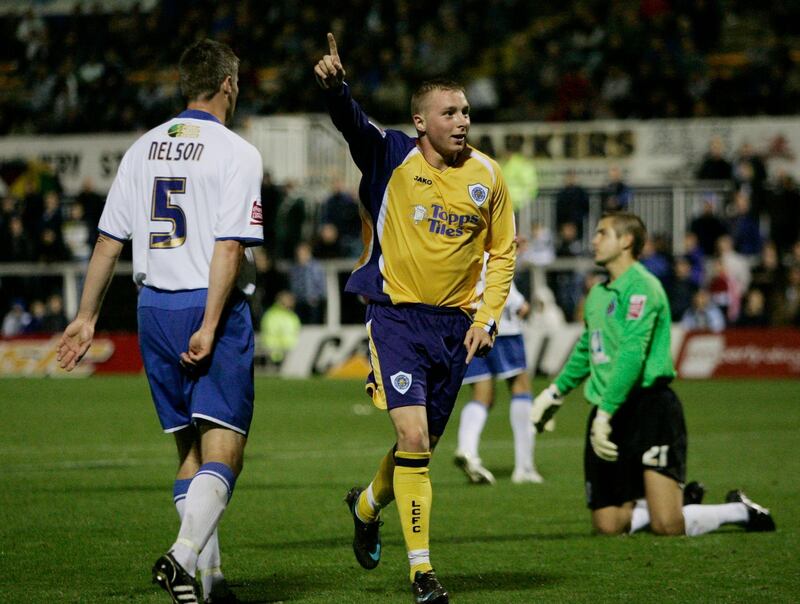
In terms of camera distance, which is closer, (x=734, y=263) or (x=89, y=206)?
(x=734, y=263)

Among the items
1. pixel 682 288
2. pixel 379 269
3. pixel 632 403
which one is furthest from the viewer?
pixel 682 288

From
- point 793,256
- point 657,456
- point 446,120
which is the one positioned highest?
point 446,120

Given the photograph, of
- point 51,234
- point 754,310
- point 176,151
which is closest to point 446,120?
point 176,151

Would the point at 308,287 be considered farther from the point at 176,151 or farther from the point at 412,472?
the point at 176,151

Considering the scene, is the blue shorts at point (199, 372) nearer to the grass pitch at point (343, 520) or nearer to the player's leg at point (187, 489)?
the player's leg at point (187, 489)

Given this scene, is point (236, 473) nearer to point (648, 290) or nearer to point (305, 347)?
point (648, 290)

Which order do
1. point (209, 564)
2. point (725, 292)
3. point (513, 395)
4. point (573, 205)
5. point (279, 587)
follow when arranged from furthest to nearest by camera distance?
1. point (573, 205)
2. point (725, 292)
3. point (513, 395)
4. point (279, 587)
5. point (209, 564)

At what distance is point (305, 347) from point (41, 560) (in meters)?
17.2

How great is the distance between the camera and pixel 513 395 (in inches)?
489

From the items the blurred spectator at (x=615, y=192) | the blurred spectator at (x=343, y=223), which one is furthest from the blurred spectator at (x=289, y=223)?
the blurred spectator at (x=615, y=192)

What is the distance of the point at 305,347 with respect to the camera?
25.0m

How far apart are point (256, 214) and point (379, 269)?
97 centimetres

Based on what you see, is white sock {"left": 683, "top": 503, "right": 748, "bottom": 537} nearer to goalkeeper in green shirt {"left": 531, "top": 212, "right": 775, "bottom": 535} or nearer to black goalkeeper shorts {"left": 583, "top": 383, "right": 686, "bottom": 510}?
goalkeeper in green shirt {"left": 531, "top": 212, "right": 775, "bottom": 535}

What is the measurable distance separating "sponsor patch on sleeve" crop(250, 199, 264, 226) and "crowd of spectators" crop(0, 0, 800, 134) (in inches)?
843
